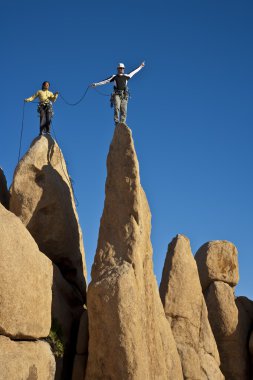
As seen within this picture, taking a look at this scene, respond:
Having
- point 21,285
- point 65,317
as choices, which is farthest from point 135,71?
point 21,285

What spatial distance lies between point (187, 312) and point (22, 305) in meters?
8.76

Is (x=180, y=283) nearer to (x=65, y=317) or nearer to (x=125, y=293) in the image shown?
(x=65, y=317)

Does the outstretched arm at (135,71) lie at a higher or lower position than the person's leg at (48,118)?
higher

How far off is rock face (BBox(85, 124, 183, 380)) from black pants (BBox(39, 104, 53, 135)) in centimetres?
344

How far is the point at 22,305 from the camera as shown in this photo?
38.8 feet

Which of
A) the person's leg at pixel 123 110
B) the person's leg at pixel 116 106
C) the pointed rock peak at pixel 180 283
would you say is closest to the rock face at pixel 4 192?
the person's leg at pixel 116 106

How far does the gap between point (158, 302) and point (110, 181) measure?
12.8 ft

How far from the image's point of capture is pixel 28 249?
12.6 m

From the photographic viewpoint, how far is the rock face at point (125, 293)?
14.0 meters

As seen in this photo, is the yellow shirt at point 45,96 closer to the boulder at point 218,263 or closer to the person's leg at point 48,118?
the person's leg at point 48,118

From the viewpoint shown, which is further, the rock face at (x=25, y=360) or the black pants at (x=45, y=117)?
the black pants at (x=45, y=117)

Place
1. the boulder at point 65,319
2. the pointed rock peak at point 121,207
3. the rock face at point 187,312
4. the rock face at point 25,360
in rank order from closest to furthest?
the rock face at point 25,360
the boulder at point 65,319
the pointed rock peak at point 121,207
the rock face at point 187,312

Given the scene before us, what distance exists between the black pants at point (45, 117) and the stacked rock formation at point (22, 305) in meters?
7.99

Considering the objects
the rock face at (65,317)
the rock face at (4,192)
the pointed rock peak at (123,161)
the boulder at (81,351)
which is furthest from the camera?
the rock face at (4,192)
